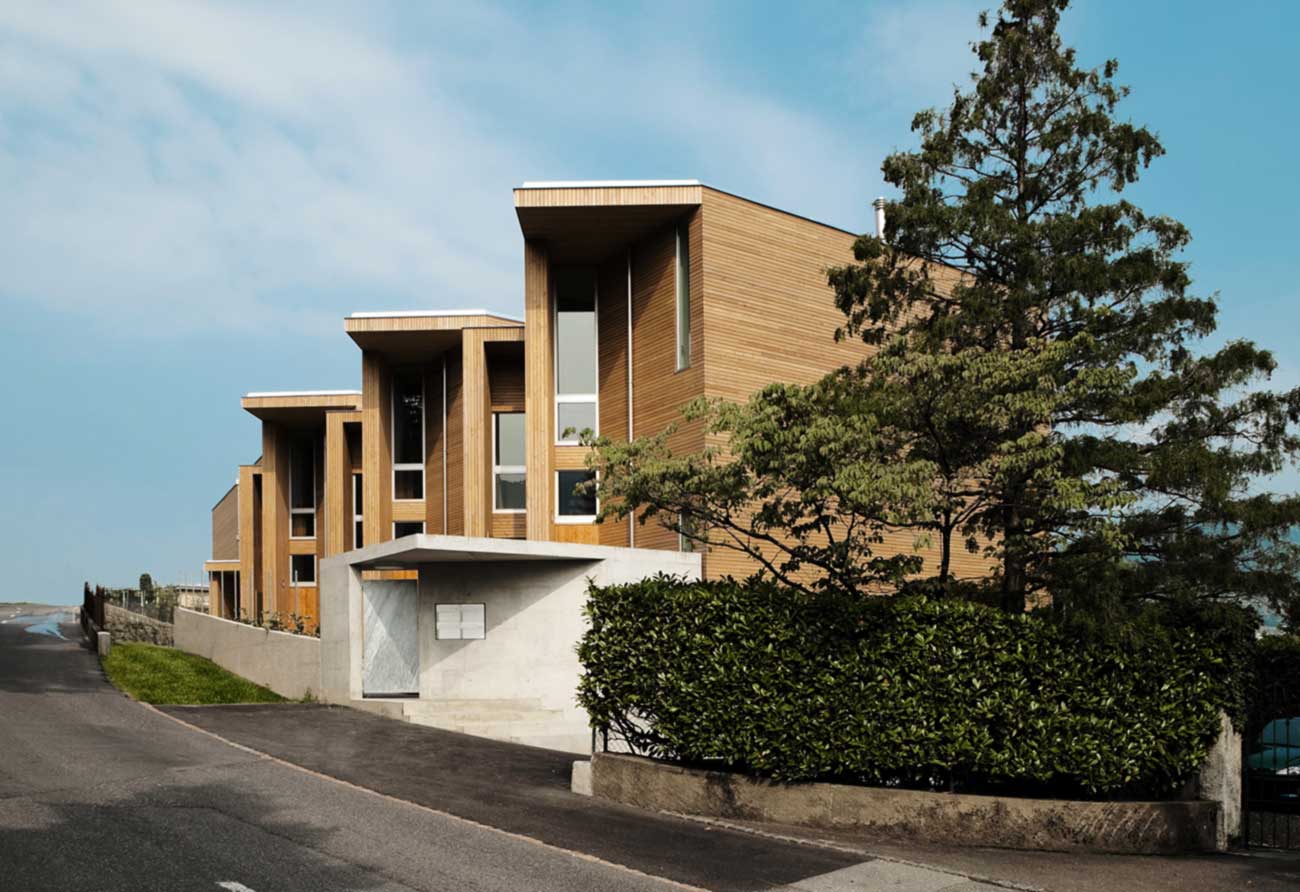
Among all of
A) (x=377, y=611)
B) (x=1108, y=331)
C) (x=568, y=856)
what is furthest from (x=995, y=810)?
(x=377, y=611)

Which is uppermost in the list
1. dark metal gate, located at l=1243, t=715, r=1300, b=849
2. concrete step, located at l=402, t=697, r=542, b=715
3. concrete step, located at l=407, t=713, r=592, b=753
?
dark metal gate, located at l=1243, t=715, r=1300, b=849

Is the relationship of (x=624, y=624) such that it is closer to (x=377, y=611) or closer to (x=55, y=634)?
(x=377, y=611)

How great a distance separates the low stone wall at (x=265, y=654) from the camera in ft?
78.4

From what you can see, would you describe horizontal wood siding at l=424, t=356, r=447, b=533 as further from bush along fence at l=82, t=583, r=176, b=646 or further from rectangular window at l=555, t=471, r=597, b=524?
bush along fence at l=82, t=583, r=176, b=646

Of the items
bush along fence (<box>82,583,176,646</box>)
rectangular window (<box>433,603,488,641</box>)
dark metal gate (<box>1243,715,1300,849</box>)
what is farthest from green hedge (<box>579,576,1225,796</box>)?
bush along fence (<box>82,583,176,646</box>)

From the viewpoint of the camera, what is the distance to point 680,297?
1032 inches

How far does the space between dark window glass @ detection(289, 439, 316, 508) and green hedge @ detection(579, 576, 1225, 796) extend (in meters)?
36.3

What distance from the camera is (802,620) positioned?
1269 centimetres

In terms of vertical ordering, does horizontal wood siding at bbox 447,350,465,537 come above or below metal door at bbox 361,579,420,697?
above

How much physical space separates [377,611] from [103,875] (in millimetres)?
13437

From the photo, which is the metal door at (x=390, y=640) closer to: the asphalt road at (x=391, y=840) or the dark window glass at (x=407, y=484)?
the asphalt road at (x=391, y=840)

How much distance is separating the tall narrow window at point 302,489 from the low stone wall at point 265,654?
1165 cm

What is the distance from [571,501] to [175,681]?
9833 millimetres

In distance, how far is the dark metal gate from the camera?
40.7 feet
